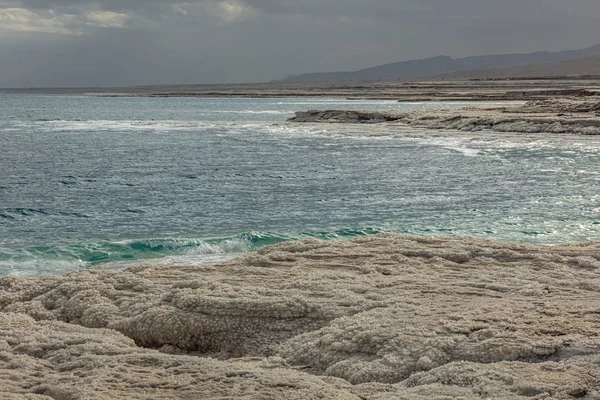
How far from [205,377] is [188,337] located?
1.72 metres

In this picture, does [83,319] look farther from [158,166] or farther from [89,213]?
[158,166]

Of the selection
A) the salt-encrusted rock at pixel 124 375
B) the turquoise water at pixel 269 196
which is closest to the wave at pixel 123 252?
the turquoise water at pixel 269 196

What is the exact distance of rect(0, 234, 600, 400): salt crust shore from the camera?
17.3ft

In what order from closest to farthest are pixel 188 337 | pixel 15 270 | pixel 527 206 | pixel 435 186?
pixel 188 337 < pixel 15 270 < pixel 527 206 < pixel 435 186

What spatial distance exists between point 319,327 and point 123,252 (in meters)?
7.67

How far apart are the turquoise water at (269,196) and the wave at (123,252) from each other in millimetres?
37

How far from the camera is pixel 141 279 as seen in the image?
862 cm

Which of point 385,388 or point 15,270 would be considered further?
point 15,270

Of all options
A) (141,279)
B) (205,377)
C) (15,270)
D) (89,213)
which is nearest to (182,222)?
(89,213)

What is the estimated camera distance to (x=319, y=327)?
695 centimetres

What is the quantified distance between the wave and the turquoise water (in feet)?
0.12

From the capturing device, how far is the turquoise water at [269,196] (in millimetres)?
14555

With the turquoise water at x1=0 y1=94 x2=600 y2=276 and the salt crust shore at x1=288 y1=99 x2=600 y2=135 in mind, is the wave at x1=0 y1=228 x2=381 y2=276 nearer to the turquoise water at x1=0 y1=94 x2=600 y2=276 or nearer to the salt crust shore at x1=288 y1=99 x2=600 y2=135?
the turquoise water at x1=0 y1=94 x2=600 y2=276

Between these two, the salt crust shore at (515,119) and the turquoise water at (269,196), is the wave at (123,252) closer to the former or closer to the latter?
the turquoise water at (269,196)
